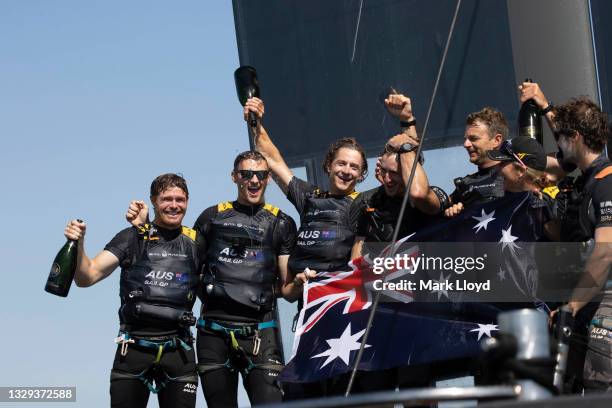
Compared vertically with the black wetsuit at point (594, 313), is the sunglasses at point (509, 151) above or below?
above

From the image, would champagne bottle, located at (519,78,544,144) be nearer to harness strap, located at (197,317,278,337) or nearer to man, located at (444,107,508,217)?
man, located at (444,107,508,217)

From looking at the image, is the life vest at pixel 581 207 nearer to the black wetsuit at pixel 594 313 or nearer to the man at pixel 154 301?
the black wetsuit at pixel 594 313

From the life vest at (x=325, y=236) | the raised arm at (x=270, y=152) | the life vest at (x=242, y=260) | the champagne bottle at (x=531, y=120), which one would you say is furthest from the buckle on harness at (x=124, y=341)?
the champagne bottle at (x=531, y=120)

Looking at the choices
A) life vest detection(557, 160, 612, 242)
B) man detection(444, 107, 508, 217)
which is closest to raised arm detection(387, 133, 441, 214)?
man detection(444, 107, 508, 217)

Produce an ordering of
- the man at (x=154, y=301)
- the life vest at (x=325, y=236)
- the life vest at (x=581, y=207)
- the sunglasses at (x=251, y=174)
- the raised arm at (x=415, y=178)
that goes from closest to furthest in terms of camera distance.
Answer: the life vest at (x=581, y=207), the raised arm at (x=415, y=178), the life vest at (x=325, y=236), the man at (x=154, y=301), the sunglasses at (x=251, y=174)

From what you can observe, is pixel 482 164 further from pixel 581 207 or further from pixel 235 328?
pixel 235 328

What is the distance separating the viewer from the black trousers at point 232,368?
22.0ft

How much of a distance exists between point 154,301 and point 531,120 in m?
2.54

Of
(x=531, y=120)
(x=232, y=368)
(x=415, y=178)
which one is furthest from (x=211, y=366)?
(x=531, y=120)

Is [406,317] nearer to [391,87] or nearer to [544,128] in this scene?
[544,128]

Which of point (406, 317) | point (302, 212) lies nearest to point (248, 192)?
point (302, 212)

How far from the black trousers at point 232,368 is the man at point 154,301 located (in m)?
0.11

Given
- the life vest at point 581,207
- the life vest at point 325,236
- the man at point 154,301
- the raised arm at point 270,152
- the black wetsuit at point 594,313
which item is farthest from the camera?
the raised arm at point 270,152

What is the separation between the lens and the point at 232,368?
6770mm
